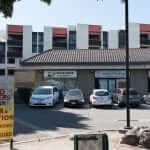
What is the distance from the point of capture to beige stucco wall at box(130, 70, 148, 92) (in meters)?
39.8

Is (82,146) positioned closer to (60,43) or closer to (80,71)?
(80,71)

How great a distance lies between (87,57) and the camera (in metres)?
41.8

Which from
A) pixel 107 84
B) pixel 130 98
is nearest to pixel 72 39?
pixel 107 84

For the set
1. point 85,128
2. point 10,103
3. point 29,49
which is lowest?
point 85,128

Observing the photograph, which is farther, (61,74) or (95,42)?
(95,42)

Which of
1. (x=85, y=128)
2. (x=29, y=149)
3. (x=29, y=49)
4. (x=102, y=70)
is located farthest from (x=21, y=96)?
(x=29, y=49)

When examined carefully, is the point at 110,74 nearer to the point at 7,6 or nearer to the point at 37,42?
the point at 7,6

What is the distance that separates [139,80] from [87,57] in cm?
594

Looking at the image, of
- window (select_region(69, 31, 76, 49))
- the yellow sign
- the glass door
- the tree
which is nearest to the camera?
the tree

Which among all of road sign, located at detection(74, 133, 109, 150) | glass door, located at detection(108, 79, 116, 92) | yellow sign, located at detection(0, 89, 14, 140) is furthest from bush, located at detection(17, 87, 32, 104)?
road sign, located at detection(74, 133, 109, 150)

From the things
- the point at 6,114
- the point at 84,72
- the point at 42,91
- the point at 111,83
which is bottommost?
the point at 6,114

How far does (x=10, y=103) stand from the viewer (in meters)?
11.4

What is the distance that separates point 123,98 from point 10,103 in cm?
2156

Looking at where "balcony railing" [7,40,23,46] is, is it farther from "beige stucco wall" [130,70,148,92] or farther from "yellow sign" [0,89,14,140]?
"yellow sign" [0,89,14,140]
